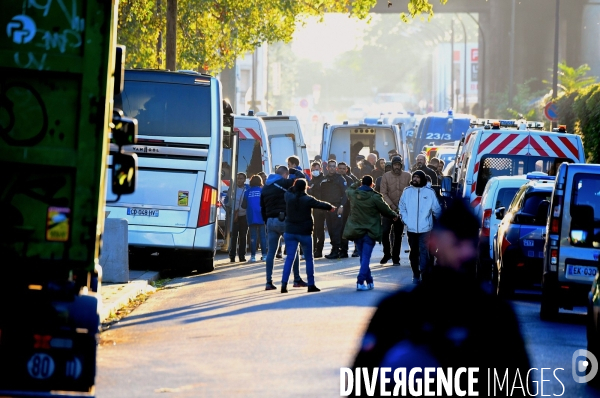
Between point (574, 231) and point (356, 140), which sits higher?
point (356, 140)

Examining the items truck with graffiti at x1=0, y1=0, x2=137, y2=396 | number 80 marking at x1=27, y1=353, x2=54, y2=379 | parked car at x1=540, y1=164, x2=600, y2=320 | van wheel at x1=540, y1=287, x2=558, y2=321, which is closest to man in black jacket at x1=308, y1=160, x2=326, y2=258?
van wheel at x1=540, y1=287, x2=558, y2=321

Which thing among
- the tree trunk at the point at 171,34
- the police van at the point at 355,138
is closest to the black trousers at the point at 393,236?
the tree trunk at the point at 171,34

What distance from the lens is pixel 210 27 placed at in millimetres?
34625

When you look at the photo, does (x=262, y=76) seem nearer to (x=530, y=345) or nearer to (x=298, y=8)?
(x=298, y=8)

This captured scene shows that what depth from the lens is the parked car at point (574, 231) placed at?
45.0 ft

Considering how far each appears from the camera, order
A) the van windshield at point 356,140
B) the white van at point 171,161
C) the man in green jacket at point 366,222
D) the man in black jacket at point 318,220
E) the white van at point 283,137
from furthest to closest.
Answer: the van windshield at point 356,140
the white van at point 283,137
the man in black jacket at point 318,220
the white van at point 171,161
the man in green jacket at point 366,222

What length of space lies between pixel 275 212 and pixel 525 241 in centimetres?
378

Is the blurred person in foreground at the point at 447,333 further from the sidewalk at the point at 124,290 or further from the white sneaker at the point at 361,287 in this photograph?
the sidewalk at the point at 124,290

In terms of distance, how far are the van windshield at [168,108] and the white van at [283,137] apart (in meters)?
11.9

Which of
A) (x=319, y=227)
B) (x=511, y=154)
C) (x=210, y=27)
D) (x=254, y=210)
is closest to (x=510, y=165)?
(x=511, y=154)

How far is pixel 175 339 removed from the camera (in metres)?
12.6

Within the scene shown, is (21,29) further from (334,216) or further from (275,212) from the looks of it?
(334,216)

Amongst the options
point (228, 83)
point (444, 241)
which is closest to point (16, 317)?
point (444, 241)

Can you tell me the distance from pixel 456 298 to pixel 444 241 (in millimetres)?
4347
